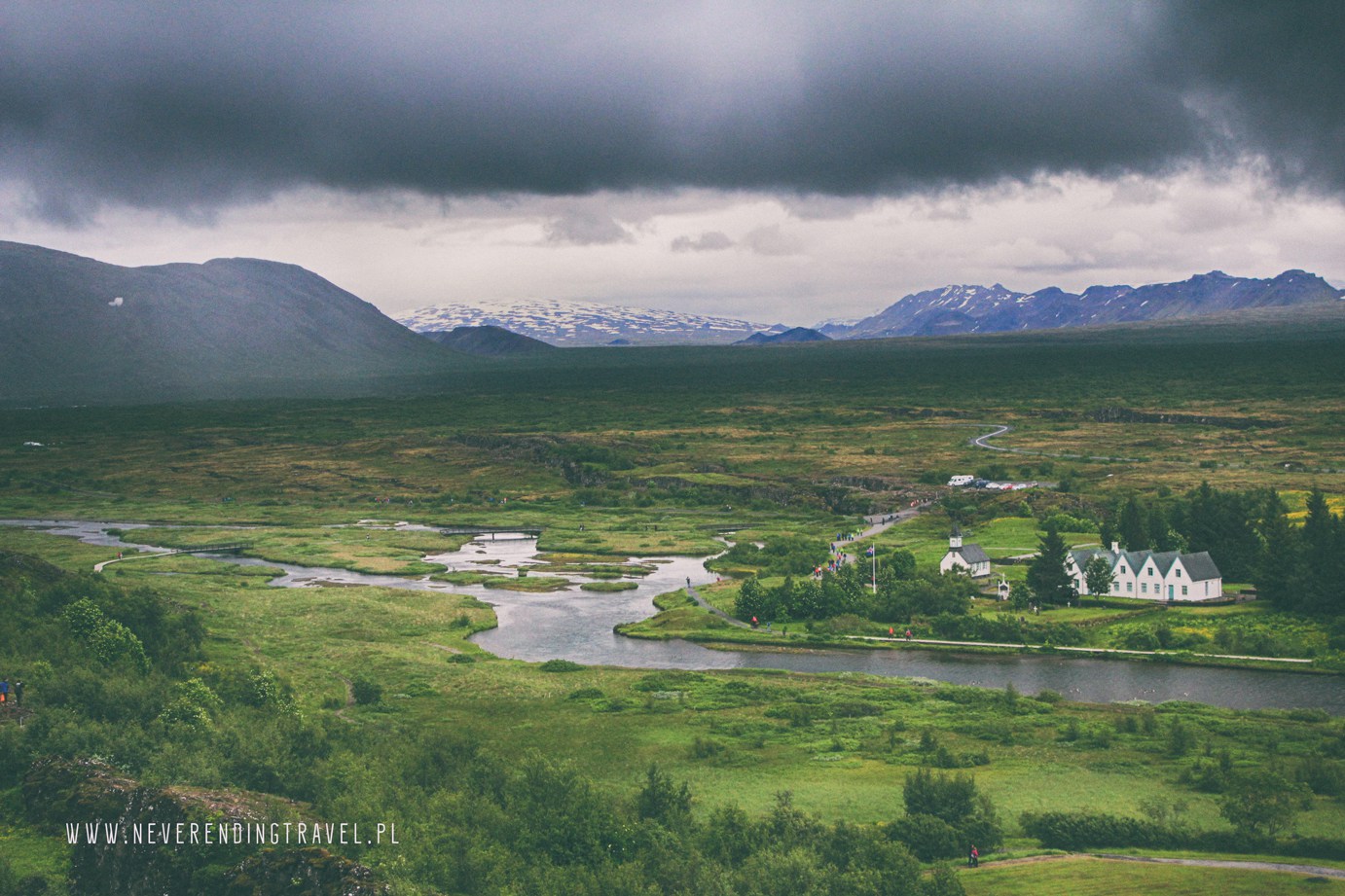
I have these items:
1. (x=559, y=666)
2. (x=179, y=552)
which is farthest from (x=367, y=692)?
(x=179, y=552)

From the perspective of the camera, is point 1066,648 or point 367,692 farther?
point 1066,648

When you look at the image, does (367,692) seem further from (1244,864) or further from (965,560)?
(965,560)

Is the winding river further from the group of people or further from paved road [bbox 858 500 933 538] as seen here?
the group of people

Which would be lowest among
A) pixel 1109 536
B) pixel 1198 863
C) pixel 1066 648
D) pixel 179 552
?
pixel 179 552

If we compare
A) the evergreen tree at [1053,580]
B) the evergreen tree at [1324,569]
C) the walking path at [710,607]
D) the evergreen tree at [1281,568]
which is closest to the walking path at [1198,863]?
the evergreen tree at [1324,569]

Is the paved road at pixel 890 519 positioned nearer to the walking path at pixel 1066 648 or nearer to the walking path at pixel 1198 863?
the walking path at pixel 1066 648

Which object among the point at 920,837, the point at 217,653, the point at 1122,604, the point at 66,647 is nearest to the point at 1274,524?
the point at 1122,604
